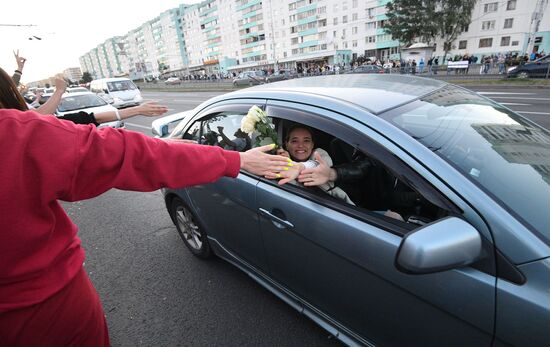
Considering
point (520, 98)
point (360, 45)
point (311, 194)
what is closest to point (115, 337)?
point (311, 194)

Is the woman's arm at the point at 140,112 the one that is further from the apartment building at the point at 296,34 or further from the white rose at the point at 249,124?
the apartment building at the point at 296,34

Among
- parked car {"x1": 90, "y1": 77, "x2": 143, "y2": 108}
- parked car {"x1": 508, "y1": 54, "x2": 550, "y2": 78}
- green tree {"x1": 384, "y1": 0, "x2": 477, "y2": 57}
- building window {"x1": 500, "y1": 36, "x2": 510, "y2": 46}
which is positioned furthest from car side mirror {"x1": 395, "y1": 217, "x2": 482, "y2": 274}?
building window {"x1": 500, "y1": 36, "x2": 510, "y2": 46}

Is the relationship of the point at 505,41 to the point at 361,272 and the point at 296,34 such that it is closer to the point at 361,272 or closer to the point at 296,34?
the point at 296,34

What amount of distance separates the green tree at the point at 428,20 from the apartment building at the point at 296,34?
202 centimetres

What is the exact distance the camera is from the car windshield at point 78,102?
988cm

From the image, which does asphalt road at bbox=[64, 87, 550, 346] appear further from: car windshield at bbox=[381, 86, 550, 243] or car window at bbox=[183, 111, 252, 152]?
car windshield at bbox=[381, 86, 550, 243]

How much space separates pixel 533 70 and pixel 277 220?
21491 mm

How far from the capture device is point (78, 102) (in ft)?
33.4

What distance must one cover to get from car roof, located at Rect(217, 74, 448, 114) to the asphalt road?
5.39 feet

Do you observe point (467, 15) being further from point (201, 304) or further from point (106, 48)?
point (106, 48)

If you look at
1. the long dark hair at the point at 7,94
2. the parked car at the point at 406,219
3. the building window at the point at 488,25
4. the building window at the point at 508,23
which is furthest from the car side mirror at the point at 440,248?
the building window at the point at 488,25

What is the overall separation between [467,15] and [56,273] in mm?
55550

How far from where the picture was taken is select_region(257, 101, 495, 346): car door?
3.96 feet

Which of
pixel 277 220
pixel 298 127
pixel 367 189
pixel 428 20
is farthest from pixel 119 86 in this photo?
pixel 428 20
